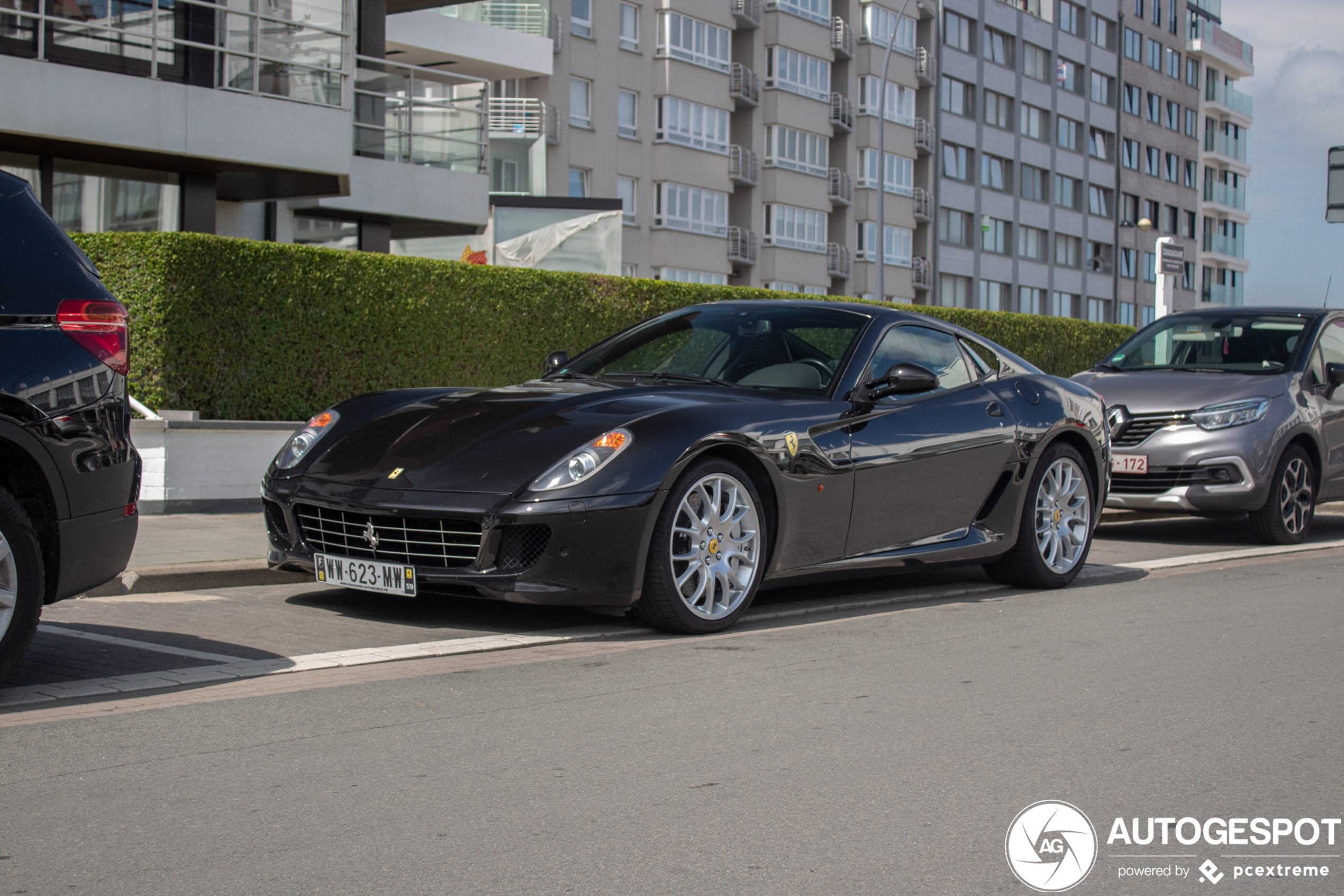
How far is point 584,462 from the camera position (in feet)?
20.0

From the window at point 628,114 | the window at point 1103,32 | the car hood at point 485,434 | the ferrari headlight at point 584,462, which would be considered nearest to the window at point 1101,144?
the window at point 1103,32

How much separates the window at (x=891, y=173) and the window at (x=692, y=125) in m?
9.58

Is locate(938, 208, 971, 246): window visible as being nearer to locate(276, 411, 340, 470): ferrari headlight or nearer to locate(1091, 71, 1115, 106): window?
locate(1091, 71, 1115, 106): window

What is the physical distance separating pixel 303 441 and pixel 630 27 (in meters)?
43.2

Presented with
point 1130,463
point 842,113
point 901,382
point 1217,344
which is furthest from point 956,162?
point 901,382

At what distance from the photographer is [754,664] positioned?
5883 mm

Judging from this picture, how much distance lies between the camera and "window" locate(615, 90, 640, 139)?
155ft

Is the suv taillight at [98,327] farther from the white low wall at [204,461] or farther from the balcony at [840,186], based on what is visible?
the balcony at [840,186]

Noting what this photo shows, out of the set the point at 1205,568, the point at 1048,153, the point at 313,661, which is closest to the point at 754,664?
the point at 313,661

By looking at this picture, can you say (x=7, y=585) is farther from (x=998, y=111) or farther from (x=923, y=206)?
(x=998, y=111)

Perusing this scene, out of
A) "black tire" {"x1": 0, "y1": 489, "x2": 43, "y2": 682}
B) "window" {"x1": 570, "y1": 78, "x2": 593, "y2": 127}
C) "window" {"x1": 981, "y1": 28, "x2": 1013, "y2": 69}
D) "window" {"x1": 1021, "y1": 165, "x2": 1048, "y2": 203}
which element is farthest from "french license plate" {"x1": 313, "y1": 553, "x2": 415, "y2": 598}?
"window" {"x1": 1021, "y1": 165, "x2": 1048, "y2": 203}

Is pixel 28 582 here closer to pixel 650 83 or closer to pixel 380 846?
pixel 380 846

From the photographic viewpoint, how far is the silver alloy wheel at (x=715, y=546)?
6.36 meters

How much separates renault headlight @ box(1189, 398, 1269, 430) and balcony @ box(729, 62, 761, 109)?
4196 cm
